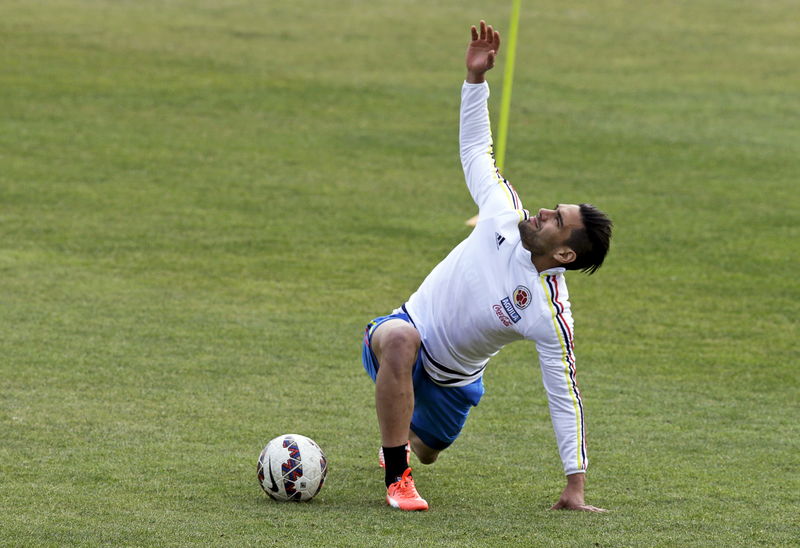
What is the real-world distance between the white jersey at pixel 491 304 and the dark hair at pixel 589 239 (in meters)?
0.13

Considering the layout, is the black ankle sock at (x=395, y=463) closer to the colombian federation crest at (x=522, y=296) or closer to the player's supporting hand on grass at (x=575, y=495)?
the player's supporting hand on grass at (x=575, y=495)

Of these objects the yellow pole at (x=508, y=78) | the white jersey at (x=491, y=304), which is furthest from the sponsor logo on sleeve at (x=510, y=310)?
the yellow pole at (x=508, y=78)

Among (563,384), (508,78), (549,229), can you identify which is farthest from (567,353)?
(508,78)

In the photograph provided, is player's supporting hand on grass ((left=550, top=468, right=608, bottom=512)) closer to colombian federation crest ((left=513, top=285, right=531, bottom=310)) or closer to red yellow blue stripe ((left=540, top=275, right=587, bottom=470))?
red yellow blue stripe ((left=540, top=275, right=587, bottom=470))

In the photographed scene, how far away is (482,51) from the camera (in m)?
6.32

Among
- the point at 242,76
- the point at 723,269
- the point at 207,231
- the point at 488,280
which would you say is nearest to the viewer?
the point at 488,280

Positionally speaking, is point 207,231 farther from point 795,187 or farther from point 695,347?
point 795,187

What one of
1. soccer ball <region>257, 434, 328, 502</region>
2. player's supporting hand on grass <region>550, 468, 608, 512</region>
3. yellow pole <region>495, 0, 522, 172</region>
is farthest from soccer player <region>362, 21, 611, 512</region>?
yellow pole <region>495, 0, 522, 172</region>

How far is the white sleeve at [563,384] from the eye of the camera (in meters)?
5.78

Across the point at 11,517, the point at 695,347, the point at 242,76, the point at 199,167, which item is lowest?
the point at 11,517

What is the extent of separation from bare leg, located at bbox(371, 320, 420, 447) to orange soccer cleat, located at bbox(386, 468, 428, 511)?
7.1 inches

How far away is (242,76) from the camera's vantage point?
2184 centimetres

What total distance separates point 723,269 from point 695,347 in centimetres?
293

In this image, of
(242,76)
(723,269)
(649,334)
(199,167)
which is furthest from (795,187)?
(242,76)
